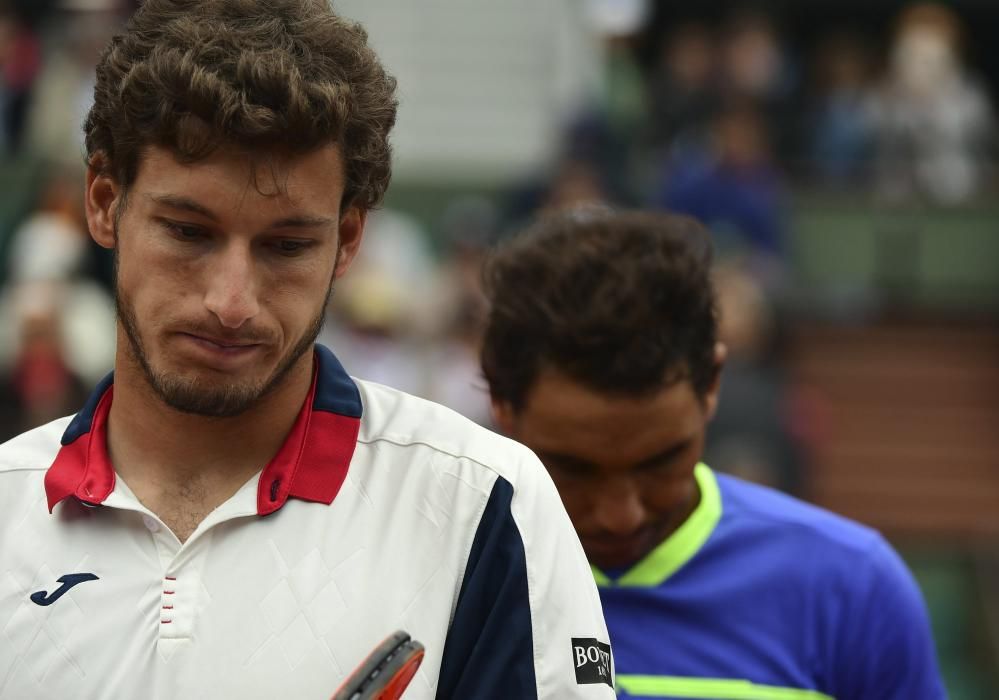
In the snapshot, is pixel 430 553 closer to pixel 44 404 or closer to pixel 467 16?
pixel 44 404

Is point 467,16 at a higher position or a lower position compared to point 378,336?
higher

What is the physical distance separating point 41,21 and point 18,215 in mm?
4248

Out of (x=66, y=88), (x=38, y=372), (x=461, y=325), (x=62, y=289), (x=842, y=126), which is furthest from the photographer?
(x=842, y=126)

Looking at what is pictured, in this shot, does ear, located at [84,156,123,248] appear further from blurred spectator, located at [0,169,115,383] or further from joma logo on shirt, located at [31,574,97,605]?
blurred spectator, located at [0,169,115,383]

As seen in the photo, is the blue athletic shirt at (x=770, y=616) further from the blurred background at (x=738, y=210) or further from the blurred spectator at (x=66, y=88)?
the blurred spectator at (x=66, y=88)

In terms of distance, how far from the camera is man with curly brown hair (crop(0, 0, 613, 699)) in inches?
84.6

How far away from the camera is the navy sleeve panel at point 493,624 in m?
2.15

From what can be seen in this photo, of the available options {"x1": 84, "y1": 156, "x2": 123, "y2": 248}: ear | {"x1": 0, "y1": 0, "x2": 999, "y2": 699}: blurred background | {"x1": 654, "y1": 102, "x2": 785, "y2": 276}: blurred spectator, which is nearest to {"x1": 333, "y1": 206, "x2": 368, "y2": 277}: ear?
{"x1": 84, "y1": 156, "x2": 123, "y2": 248}: ear

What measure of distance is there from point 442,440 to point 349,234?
34cm

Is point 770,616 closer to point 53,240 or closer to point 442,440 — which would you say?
point 442,440

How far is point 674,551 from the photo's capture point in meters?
3.04

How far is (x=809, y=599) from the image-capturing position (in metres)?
2.93

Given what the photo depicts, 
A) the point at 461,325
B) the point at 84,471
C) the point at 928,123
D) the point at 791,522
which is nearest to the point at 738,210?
the point at 461,325

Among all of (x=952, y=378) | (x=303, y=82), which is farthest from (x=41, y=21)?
(x=303, y=82)
